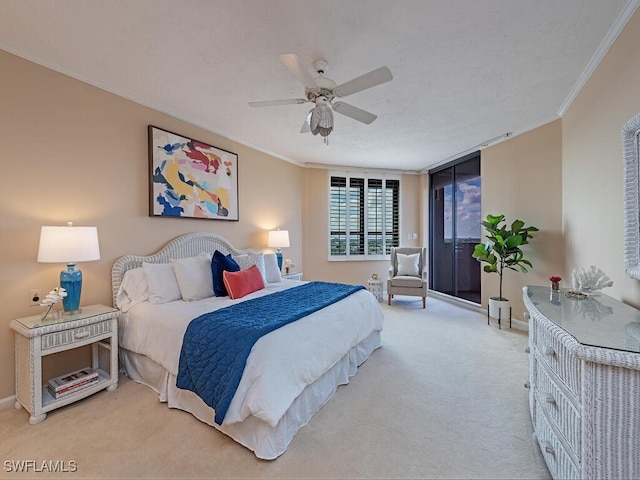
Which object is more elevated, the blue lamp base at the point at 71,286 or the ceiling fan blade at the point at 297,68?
the ceiling fan blade at the point at 297,68

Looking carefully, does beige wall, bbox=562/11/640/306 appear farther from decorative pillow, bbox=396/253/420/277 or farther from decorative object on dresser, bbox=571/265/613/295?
decorative pillow, bbox=396/253/420/277

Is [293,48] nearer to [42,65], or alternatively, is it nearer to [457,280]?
[42,65]

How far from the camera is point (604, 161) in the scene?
2.32 meters

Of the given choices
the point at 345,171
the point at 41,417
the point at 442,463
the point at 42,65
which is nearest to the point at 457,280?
the point at 345,171

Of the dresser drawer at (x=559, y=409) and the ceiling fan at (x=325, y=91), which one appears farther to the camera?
the ceiling fan at (x=325, y=91)

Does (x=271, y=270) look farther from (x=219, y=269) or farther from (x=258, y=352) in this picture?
(x=258, y=352)

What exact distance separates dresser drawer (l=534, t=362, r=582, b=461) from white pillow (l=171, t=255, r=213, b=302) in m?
2.80

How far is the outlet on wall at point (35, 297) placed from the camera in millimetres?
2367

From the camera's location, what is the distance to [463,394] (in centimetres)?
243

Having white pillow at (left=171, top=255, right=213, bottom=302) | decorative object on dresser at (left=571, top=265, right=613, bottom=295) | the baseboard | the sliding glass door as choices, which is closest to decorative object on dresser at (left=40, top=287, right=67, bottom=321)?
the baseboard

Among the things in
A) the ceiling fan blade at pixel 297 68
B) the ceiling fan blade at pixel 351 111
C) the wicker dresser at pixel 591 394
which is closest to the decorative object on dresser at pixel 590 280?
the wicker dresser at pixel 591 394

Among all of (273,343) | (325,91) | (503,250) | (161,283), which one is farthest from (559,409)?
(161,283)

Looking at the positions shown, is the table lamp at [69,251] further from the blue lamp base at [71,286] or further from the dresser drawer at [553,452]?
the dresser drawer at [553,452]

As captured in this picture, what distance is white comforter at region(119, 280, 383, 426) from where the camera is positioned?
1.76 metres
